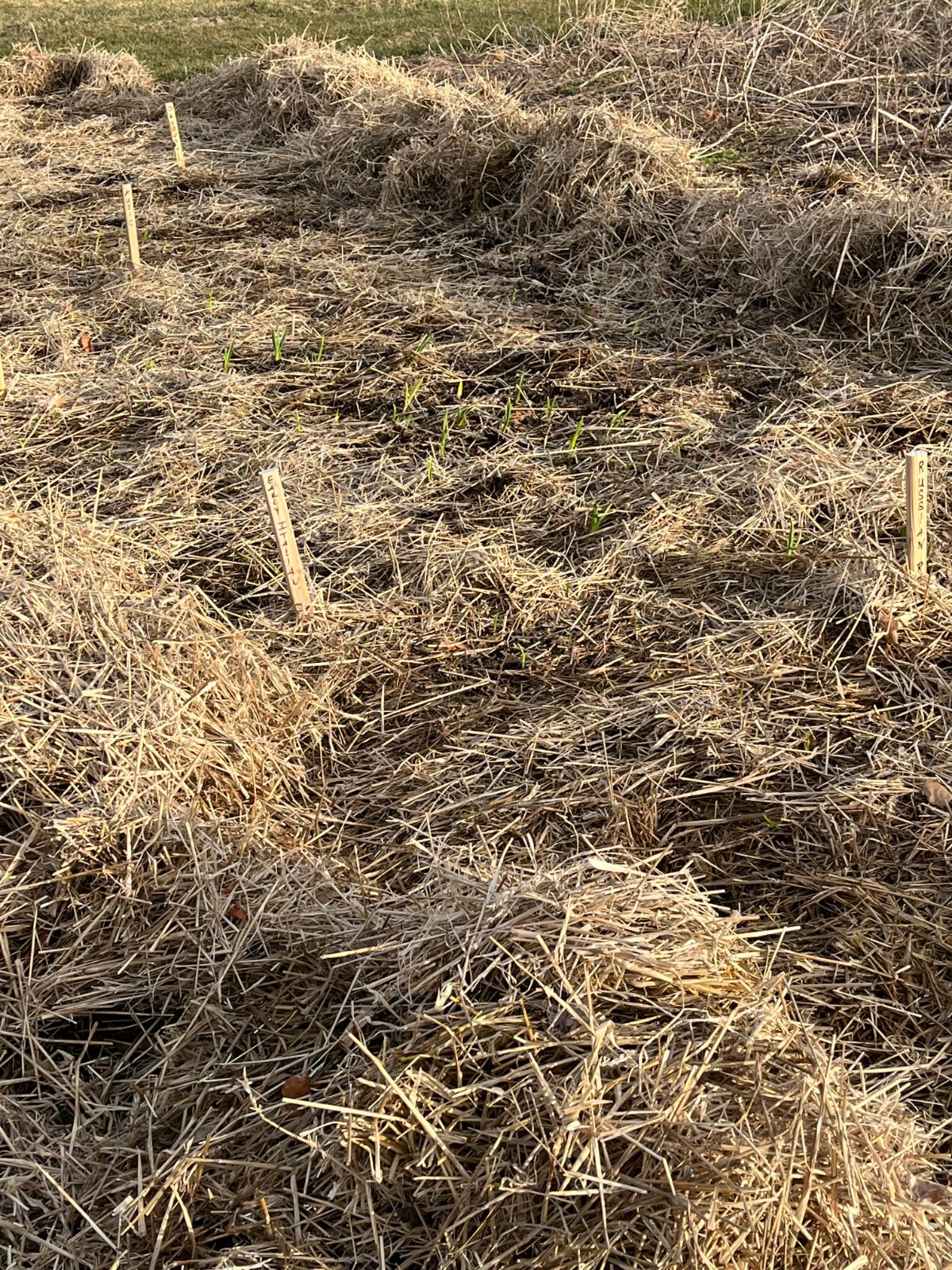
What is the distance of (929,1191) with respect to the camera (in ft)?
5.35

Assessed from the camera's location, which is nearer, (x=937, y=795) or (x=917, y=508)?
(x=937, y=795)

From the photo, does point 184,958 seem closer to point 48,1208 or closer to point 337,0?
point 48,1208

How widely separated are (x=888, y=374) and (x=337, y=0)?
30.2ft

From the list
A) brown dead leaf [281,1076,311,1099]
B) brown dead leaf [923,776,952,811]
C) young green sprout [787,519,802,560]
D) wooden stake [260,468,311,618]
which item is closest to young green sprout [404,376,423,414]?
wooden stake [260,468,311,618]

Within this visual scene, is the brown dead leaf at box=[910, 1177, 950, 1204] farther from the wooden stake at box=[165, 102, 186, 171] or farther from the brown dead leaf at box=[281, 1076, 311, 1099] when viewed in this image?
the wooden stake at box=[165, 102, 186, 171]

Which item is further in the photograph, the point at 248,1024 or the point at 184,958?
the point at 184,958

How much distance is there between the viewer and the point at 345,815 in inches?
100

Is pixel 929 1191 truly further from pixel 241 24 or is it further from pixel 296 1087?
pixel 241 24

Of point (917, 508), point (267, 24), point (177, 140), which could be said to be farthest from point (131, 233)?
point (267, 24)

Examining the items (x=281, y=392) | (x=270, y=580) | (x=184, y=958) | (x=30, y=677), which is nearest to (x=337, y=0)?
(x=281, y=392)

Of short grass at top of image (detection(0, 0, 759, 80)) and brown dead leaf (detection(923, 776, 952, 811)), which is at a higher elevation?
short grass at top of image (detection(0, 0, 759, 80))

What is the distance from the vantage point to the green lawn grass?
31.0 ft

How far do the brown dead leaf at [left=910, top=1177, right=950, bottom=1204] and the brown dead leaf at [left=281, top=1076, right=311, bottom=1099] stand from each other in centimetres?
89

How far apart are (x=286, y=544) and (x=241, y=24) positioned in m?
9.70
